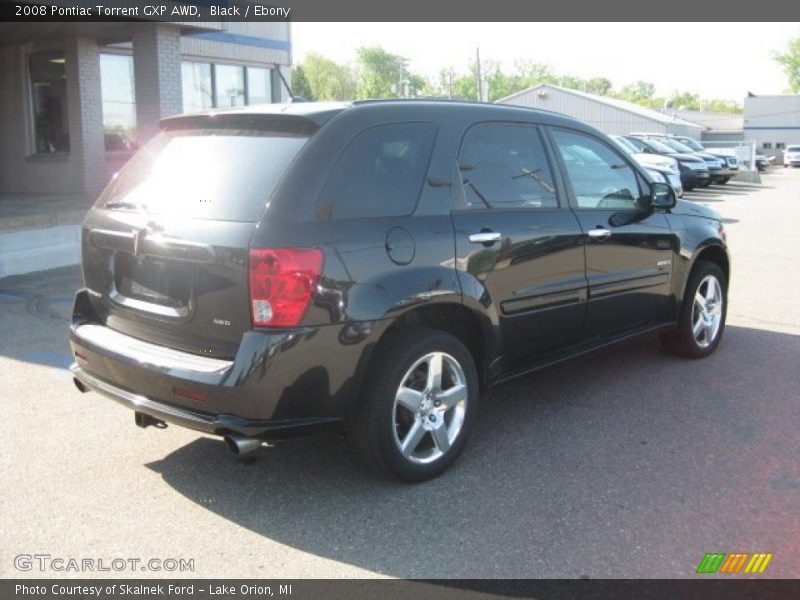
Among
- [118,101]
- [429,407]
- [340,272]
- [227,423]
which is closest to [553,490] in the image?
[429,407]

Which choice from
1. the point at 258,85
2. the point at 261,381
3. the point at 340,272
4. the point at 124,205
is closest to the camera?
the point at 261,381

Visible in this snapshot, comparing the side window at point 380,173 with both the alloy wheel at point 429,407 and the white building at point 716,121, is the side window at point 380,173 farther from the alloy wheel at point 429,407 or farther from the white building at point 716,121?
the white building at point 716,121

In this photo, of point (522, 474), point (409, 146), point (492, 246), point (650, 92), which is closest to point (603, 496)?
point (522, 474)

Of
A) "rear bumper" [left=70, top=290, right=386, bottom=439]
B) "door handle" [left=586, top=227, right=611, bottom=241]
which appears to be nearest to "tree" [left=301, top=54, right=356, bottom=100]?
"door handle" [left=586, top=227, right=611, bottom=241]

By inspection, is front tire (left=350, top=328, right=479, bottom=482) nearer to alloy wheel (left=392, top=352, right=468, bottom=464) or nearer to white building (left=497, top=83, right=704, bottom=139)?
alloy wheel (left=392, top=352, right=468, bottom=464)

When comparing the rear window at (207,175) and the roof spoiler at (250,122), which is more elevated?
the roof spoiler at (250,122)

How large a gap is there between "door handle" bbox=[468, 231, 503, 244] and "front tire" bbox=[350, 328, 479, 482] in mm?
517

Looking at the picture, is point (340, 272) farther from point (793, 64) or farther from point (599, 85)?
point (599, 85)

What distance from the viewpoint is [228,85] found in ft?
64.7

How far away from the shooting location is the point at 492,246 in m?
4.29

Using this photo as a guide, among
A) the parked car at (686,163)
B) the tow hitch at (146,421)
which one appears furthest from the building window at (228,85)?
the tow hitch at (146,421)

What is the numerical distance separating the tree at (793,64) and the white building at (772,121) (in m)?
22.5

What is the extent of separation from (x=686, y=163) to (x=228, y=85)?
1439cm

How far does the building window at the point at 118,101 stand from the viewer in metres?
16.6
